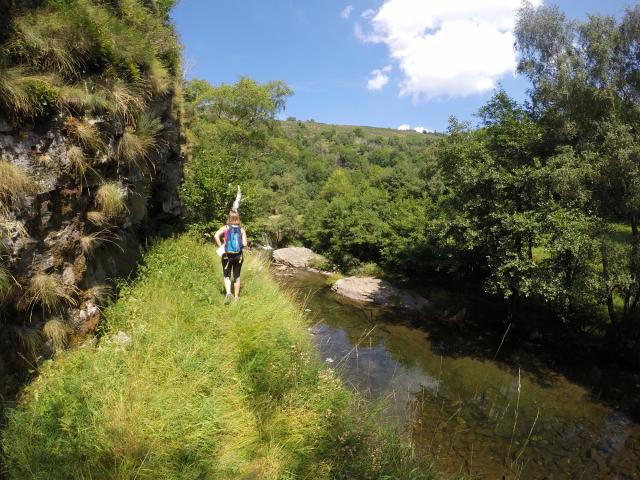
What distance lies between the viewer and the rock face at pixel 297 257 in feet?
114

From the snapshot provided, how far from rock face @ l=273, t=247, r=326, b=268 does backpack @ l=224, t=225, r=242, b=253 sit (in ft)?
87.0

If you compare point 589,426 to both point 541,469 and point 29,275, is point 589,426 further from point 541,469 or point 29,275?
point 29,275

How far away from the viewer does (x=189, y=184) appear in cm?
1502

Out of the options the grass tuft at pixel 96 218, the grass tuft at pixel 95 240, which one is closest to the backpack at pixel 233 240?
the grass tuft at pixel 95 240

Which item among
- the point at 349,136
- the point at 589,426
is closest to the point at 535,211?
the point at 589,426

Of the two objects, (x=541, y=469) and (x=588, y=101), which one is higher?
(x=588, y=101)

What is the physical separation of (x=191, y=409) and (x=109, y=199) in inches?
145

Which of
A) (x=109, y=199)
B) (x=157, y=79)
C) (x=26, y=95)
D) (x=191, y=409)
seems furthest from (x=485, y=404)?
(x=26, y=95)

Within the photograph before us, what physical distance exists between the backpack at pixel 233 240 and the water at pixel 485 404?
10.5ft

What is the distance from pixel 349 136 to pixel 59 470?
173518 mm

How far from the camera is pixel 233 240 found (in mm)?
7852

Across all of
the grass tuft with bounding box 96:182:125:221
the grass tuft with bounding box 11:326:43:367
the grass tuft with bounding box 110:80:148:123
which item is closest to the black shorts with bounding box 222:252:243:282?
the grass tuft with bounding box 96:182:125:221

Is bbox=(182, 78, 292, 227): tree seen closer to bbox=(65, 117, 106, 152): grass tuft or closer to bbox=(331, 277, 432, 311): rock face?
bbox=(331, 277, 432, 311): rock face

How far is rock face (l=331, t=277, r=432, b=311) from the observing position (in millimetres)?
22219
